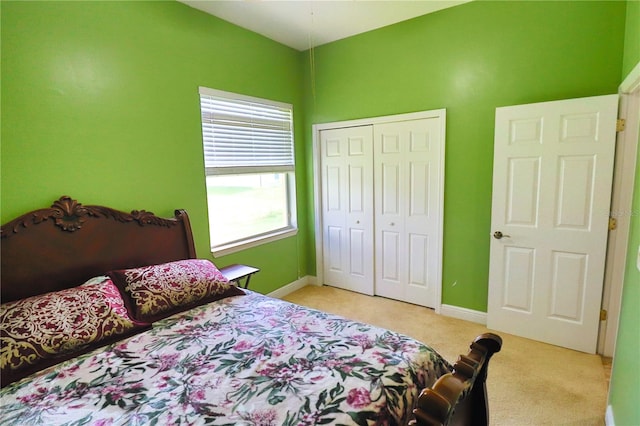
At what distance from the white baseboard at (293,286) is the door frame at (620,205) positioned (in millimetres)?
2790

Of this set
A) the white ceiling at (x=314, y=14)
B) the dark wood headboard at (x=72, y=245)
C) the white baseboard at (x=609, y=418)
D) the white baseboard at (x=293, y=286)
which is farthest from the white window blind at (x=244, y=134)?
the white baseboard at (x=609, y=418)

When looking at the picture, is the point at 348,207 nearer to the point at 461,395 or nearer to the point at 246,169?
the point at 246,169

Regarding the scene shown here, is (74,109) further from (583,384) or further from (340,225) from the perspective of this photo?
(583,384)

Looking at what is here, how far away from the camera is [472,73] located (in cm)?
286

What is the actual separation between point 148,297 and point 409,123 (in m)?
2.69

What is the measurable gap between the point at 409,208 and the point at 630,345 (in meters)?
2.01

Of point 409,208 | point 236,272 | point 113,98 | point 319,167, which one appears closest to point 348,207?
point 319,167

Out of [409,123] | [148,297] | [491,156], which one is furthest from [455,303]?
[148,297]

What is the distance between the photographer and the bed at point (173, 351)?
44.9 inches

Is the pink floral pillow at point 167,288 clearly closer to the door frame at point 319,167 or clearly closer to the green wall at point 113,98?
the green wall at point 113,98

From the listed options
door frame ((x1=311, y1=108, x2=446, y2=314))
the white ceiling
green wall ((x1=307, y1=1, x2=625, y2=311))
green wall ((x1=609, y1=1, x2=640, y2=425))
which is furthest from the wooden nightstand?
green wall ((x1=609, y1=1, x2=640, y2=425))

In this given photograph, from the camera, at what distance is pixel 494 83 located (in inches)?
109

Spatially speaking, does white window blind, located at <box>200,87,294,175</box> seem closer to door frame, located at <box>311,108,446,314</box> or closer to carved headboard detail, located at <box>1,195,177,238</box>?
door frame, located at <box>311,108,446,314</box>

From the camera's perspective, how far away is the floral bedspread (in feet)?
3.71
